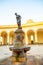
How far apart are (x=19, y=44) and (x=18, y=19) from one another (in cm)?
127

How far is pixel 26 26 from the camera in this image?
26.1 metres

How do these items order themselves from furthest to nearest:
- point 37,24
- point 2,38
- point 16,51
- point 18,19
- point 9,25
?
1. point 2,38
2. point 9,25
3. point 37,24
4. point 18,19
5. point 16,51

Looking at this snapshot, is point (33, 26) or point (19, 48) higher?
point (33, 26)

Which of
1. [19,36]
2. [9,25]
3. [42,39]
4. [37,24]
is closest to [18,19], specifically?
[19,36]

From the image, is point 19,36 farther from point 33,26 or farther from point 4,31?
point 4,31

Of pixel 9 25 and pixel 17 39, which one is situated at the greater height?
pixel 9 25

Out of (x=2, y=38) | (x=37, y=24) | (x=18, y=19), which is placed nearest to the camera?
(x=18, y=19)

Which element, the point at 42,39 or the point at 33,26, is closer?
the point at 33,26

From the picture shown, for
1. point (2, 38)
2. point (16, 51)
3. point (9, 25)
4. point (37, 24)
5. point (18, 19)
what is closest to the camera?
point (16, 51)

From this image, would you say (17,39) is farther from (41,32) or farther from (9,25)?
(41,32)

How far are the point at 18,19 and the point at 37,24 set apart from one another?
18.3 m

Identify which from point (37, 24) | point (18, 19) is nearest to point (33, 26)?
point (37, 24)

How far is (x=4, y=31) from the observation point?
2780 centimetres

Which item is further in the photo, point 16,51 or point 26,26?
point 26,26
